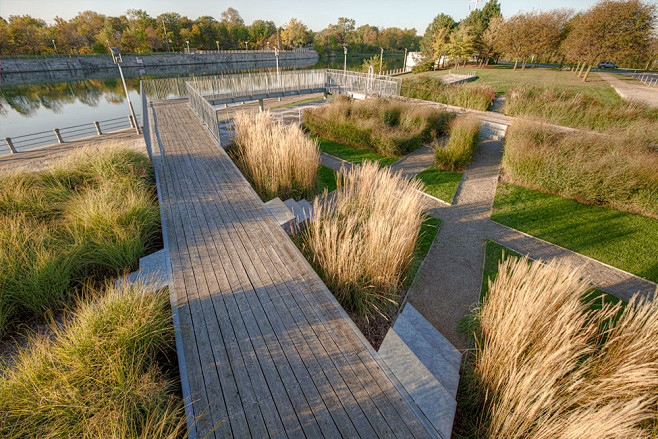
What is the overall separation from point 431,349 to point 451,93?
14.9m

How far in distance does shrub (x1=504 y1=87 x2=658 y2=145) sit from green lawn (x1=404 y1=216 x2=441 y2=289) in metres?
7.56

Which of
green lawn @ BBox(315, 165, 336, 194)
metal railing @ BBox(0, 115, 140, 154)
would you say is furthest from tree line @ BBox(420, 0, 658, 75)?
metal railing @ BBox(0, 115, 140, 154)

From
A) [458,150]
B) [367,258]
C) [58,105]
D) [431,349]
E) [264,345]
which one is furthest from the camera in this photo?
[58,105]

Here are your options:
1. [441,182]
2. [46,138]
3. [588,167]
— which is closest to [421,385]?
[441,182]

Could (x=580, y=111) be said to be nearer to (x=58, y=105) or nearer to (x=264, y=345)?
(x=264, y=345)

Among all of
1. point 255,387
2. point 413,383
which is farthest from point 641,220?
point 255,387

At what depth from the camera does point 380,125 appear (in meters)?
9.67

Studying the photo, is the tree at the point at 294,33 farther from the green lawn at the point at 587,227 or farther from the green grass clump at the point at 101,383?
the green grass clump at the point at 101,383

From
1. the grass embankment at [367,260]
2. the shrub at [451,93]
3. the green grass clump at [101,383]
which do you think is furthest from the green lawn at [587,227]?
the shrub at [451,93]

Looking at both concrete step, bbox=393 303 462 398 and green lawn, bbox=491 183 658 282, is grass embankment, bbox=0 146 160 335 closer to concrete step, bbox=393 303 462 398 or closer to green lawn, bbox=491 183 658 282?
concrete step, bbox=393 303 462 398

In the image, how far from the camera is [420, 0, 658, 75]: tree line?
57.7 ft

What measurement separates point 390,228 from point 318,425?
7.24 feet

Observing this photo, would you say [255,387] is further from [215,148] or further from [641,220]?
[641,220]

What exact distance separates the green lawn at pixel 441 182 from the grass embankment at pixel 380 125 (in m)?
1.73
